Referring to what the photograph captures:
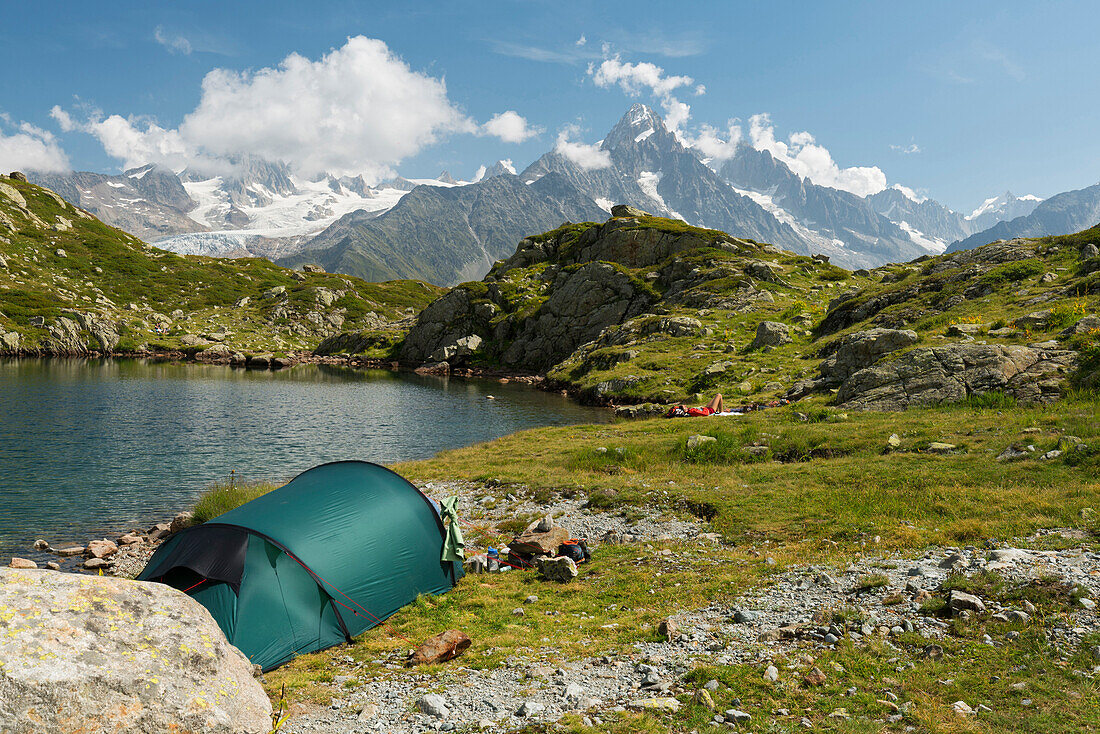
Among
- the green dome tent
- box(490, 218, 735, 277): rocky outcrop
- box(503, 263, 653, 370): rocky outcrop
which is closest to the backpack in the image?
the green dome tent

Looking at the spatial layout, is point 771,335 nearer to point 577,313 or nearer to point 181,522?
point 577,313

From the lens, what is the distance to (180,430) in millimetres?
49000

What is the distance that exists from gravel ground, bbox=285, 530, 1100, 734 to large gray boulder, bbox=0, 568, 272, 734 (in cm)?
155

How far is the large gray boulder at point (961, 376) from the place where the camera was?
26406mm

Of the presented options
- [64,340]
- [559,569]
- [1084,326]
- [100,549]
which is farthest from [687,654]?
[64,340]

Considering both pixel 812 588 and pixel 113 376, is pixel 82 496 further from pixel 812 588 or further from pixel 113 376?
pixel 113 376

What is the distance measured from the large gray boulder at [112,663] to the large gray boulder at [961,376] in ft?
107

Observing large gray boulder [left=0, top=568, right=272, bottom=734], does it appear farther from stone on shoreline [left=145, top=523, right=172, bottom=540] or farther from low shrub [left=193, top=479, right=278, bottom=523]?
stone on shoreline [left=145, top=523, right=172, bottom=540]

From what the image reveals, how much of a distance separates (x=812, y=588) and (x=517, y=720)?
806 cm

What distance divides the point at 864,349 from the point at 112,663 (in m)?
43.2

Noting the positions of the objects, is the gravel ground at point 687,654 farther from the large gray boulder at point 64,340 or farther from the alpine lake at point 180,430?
the large gray boulder at point 64,340

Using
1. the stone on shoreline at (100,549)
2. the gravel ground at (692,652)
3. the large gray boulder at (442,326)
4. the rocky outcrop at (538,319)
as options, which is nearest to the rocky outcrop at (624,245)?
the rocky outcrop at (538,319)

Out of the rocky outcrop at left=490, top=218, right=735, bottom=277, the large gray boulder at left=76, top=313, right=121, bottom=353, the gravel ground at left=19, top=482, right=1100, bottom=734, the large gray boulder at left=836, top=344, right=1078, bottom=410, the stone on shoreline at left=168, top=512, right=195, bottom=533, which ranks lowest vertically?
the stone on shoreline at left=168, top=512, right=195, bottom=533

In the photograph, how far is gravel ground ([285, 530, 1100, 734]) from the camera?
933 centimetres
